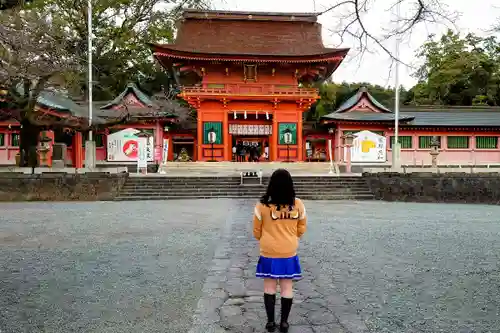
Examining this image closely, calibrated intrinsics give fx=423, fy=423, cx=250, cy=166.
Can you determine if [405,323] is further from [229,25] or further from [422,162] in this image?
[229,25]

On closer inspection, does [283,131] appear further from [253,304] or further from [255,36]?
[253,304]

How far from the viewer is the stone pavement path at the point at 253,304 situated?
3.79 meters

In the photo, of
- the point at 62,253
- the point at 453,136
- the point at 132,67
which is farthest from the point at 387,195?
the point at 132,67

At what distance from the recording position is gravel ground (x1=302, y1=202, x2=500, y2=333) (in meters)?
4.05

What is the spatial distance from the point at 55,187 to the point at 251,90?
1476 centimetres

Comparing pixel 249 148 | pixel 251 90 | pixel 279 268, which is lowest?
pixel 279 268

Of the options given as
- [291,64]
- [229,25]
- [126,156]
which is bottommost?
[126,156]

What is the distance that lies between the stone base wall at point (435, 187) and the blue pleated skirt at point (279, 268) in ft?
52.8

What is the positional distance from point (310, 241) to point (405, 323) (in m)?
4.16

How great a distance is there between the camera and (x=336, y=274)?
5637 mm

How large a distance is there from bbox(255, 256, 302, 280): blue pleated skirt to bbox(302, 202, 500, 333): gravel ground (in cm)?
91

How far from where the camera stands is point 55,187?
55.4 ft

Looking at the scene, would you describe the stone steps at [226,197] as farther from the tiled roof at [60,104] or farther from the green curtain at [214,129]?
the green curtain at [214,129]

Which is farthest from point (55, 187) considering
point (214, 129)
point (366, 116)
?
point (366, 116)
